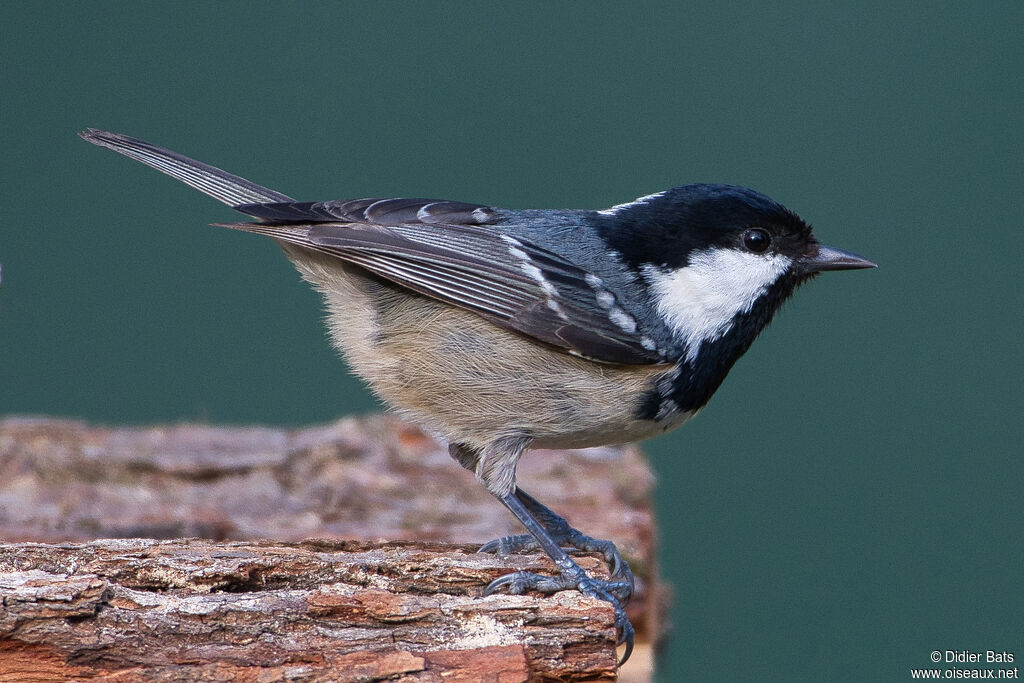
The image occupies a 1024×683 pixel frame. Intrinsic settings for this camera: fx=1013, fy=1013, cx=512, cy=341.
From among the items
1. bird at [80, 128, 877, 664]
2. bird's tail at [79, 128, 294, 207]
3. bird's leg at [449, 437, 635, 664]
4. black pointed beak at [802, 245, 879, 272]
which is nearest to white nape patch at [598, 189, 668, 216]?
bird at [80, 128, 877, 664]

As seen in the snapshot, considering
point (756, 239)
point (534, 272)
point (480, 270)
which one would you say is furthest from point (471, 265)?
point (756, 239)

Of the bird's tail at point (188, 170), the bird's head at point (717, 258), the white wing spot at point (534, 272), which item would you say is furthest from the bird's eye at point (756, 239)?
the bird's tail at point (188, 170)

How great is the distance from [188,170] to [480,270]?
1049mm

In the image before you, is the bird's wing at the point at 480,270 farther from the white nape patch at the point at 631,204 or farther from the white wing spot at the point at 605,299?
the white nape patch at the point at 631,204

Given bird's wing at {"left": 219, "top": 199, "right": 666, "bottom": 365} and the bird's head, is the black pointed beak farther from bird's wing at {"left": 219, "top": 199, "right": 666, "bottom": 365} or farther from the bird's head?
bird's wing at {"left": 219, "top": 199, "right": 666, "bottom": 365}

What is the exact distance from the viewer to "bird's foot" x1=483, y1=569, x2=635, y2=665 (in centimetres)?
266

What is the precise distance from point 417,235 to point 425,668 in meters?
1.34

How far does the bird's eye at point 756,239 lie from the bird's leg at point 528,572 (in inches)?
35.4

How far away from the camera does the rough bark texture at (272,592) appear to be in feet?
7.53

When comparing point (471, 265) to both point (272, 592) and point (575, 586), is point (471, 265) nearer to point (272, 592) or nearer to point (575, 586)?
point (575, 586)

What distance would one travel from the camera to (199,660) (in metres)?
2.31

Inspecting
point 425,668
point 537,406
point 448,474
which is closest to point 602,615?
point 425,668

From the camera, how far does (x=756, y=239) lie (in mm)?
3074

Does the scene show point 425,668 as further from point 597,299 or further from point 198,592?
point 597,299
